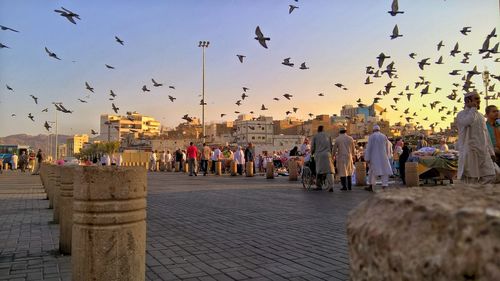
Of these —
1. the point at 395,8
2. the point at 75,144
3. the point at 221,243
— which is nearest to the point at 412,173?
the point at 395,8

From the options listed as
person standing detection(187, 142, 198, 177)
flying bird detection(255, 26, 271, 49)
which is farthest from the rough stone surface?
person standing detection(187, 142, 198, 177)

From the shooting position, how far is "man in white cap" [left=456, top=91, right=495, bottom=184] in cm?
697

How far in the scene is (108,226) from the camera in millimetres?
3148

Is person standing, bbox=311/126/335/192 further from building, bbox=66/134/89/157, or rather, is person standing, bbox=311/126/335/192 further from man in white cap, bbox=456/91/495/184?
building, bbox=66/134/89/157

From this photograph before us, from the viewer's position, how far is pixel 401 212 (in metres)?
1.20

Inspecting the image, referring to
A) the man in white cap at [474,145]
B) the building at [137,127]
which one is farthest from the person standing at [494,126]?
the building at [137,127]

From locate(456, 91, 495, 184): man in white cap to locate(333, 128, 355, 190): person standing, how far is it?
7.81 m

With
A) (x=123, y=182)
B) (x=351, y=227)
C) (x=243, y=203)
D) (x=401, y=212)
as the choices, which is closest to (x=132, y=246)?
(x=123, y=182)

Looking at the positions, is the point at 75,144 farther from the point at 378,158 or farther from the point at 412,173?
the point at 378,158

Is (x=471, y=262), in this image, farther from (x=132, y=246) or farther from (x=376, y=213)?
(x=132, y=246)

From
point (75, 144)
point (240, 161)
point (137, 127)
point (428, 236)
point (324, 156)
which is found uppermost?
point (137, 127)

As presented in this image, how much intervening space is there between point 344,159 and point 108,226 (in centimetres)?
1257

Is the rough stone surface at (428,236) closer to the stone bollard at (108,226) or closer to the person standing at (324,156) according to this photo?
the stone bollard at (108,226)

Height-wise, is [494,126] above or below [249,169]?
above
